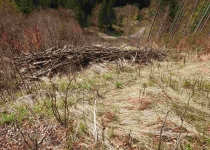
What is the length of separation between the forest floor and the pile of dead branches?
1.18 m

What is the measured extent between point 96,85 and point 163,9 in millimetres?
29461

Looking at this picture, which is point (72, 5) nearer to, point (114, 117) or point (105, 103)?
point (105, 103)

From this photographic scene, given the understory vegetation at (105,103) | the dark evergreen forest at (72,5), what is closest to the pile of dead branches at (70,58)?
the understory vegetation at (105,103)

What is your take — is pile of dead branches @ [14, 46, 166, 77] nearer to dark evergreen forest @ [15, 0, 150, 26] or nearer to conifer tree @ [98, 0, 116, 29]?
dark evergreen forest @ [15, 0, 150, 26]

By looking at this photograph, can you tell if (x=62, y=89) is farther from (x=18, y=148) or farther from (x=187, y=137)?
(x=187, y=137)

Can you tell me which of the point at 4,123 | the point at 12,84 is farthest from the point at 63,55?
the point at 4,123

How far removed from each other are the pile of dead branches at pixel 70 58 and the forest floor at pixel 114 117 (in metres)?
1.18

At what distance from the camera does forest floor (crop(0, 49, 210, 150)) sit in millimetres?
2264

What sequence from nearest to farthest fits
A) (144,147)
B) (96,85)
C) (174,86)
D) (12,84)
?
(144,147), (174,86), (96,85), (12,84)

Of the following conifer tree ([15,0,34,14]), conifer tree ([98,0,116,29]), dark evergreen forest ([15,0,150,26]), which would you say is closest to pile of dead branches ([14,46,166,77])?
conifer tree ([15,0,34,14])

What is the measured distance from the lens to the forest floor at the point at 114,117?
2264mm

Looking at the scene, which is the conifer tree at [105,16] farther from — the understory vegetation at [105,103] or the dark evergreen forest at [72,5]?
the understory vegetation at [105,103]

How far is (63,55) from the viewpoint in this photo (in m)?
5.45

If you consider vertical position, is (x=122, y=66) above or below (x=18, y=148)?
above
